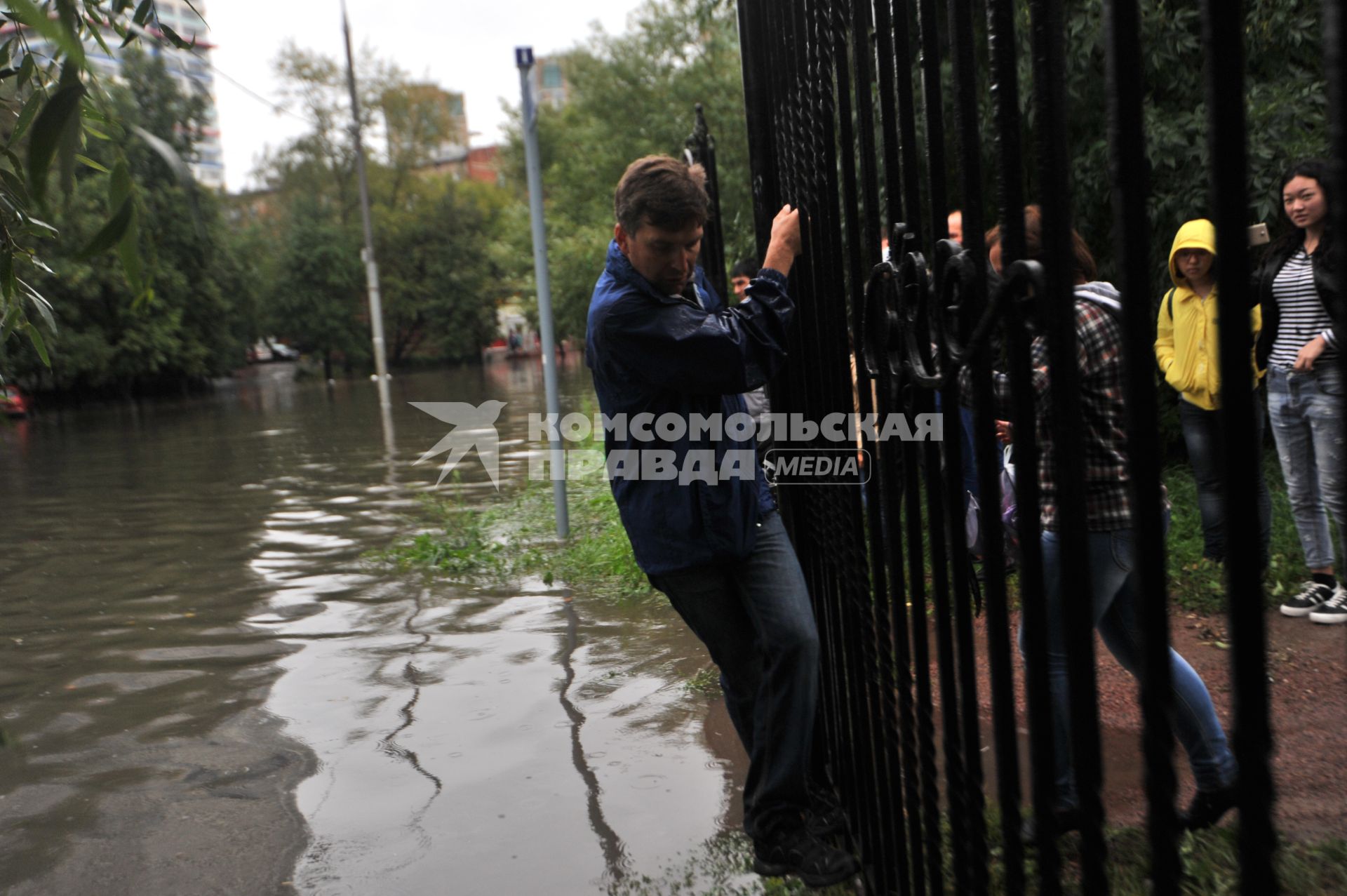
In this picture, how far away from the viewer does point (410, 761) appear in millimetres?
4465

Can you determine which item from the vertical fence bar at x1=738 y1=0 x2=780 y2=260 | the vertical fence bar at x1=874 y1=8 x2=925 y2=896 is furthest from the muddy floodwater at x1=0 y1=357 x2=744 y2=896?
the vertical fence bar at x1=738 y1=0 x2=780 y2=260

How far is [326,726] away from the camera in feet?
16.4

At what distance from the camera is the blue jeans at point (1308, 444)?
494cm

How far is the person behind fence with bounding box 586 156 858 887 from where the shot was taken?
3.05 meters

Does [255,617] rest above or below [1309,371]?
below

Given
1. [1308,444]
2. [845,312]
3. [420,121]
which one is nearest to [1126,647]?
[845,312]

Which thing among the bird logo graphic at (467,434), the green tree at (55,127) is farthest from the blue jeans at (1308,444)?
the bird logo graphic at (467,434)

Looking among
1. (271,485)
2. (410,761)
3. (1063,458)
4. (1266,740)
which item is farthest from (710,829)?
(271,485)

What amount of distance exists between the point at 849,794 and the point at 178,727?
3.16 metres

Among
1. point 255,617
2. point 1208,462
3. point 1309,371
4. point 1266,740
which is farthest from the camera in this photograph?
point 255,617

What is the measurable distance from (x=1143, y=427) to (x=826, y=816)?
255 cm

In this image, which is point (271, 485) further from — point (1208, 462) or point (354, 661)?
point (1208, 462)

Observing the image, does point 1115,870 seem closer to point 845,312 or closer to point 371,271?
point 845,312

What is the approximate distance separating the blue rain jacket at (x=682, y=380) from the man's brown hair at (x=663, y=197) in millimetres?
136
